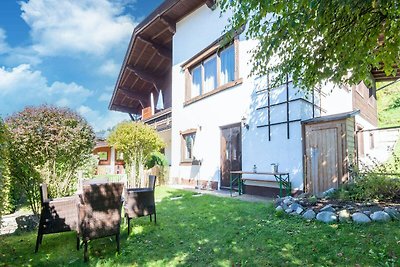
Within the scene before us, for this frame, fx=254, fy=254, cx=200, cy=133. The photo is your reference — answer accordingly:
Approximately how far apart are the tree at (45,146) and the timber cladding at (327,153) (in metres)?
5.65

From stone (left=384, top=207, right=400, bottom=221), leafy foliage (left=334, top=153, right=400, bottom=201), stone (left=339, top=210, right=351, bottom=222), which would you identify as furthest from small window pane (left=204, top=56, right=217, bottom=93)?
stone (left=384, top=207, right=400, bottom=221)

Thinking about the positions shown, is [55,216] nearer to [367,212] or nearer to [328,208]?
[328,208]

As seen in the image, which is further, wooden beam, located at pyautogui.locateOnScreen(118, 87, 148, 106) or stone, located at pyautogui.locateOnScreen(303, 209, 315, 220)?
wooden beam, located at pyautogui.locateOnScreen(118, 87, 148, 106)

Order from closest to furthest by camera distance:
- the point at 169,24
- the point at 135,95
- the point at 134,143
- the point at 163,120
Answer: the point at 134,143
the point at 169,24
the point at 163,120
the point at 135,95

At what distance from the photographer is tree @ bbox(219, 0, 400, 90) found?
3.19 meters

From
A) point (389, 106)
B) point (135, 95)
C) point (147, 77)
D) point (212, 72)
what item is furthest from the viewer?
point (389, 106)

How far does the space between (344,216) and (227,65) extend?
7156mm

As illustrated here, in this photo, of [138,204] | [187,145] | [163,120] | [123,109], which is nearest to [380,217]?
[138,204]

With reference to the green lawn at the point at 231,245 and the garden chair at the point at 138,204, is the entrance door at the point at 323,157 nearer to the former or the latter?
the green lawn at the point at 231,245

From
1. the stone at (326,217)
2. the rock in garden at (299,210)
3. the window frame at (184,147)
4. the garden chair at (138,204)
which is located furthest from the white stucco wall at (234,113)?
the garden chair at (138,204)

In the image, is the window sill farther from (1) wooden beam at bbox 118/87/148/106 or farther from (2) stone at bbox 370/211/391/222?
(1) wooden beam at bbox 118/87/148/106

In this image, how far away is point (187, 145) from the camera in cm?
1213

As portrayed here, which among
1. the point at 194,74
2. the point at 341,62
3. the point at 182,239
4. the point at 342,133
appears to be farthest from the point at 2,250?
the point at 194,74

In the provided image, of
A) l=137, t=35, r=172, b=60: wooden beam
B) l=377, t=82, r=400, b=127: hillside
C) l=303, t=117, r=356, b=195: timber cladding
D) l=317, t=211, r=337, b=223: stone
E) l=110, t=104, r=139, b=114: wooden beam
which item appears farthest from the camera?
l=110, t=104, r=139, b=114: wooden beam
